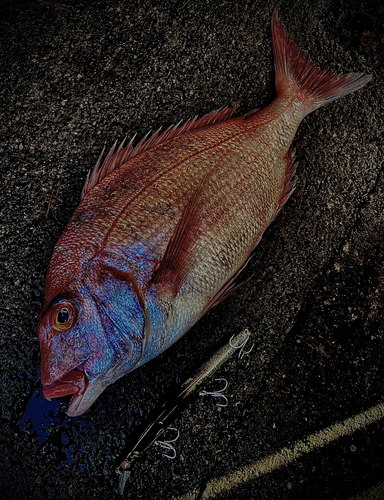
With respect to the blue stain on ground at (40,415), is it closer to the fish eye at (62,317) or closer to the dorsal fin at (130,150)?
the fish eye at (62,317)

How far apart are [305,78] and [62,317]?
192 centimetres

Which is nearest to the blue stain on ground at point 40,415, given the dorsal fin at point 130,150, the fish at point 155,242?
the fish at point 155,242

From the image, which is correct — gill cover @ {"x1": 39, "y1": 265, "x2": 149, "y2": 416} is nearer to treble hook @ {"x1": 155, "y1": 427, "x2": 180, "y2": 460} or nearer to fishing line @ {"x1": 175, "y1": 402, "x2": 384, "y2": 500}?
treble hook @ {"x1": 155, "y1": 427, "x2": 180, "y2": 460}

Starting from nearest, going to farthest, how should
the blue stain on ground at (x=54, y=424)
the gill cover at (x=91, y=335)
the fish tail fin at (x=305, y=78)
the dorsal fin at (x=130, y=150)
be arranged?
1. the gill cover at (x=91, y=335)
2. the dorsal fin at (x=130, y=150)
3. the blue stain on ground at (x=54, y=424)
4. the fish tail fin at (x=305, y=78)

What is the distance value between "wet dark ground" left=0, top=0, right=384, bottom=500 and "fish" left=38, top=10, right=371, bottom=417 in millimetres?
340

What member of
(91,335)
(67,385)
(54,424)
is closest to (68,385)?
(67,385)

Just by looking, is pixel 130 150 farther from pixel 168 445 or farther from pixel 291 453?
pixel 291 453

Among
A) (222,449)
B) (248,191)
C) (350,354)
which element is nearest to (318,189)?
(248,191)

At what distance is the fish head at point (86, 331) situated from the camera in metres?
1.50

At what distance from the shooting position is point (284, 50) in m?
2.33

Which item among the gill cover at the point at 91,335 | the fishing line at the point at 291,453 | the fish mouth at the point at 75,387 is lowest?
the fishing line at the point at 291,453

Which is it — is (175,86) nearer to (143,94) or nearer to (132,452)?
(143,94)

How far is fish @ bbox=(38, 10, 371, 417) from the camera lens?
1.53 metres

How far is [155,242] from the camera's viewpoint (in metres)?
1.68
